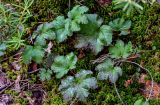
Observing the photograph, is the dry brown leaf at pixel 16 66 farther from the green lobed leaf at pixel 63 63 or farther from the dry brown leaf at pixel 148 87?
the dry brown leaf at pixel 148 87

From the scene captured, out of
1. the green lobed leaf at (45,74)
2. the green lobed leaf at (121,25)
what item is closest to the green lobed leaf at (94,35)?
the green lobed leaf at (121,25)

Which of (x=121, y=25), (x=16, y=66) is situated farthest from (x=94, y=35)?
(x=16, y=66)

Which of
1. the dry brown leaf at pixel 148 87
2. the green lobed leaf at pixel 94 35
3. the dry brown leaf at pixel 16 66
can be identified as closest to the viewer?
the dry brown leaf at pixel 148 87

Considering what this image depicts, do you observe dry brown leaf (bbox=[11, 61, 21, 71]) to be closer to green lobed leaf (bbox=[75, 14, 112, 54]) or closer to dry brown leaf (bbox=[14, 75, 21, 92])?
dry brown leaf (bbox=[14, 75, 21, 92])

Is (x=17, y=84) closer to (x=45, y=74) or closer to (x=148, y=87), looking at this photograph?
(x=45, y=74)

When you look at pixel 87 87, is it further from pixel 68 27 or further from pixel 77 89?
pixel 68 27

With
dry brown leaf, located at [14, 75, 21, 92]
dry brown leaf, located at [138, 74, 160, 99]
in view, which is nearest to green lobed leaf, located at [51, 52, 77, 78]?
dry brown leaf, located at [14, 75, 21, 92]

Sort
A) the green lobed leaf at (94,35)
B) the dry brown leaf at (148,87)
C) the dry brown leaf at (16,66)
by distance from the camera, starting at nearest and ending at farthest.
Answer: the dry brown leaf at (148,87) → the green lobed leaf at (94,35) → the dry brown leaf at (16,66)

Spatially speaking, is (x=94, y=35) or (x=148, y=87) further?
(x=94, y=35)

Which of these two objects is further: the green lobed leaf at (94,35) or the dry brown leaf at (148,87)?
the green lobed leaf at (94,35)
